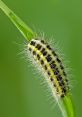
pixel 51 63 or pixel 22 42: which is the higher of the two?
pixel 22 42

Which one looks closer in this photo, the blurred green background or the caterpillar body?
the caterpillar body

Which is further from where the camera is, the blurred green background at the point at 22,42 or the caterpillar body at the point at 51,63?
the blurred green background at the point at 22,42

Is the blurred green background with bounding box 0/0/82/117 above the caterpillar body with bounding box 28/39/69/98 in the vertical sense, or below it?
above

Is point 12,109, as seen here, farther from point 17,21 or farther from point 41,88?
point 17,21

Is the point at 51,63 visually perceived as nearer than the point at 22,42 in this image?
Yes

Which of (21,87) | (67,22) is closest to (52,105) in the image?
(21,87)
